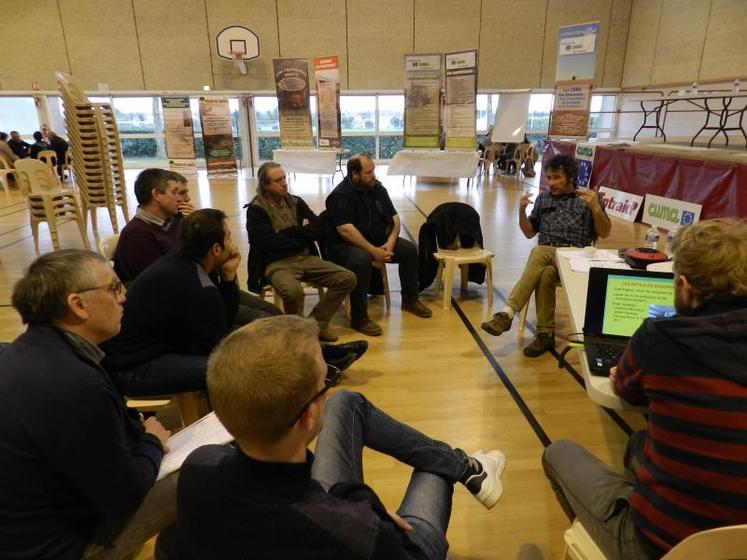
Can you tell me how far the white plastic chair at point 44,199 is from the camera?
522 cm

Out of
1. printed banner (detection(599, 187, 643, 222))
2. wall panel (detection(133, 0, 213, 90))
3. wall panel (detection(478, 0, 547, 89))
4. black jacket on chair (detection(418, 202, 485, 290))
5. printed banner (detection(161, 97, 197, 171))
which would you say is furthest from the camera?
wall panel (detection(478, 0, 547, 89))

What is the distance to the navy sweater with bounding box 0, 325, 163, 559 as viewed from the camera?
1.03 m

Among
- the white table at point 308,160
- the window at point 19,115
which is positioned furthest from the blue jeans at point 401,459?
the window at point 19,115

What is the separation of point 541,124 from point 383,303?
1196 cm

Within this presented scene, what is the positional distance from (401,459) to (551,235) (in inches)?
90.5

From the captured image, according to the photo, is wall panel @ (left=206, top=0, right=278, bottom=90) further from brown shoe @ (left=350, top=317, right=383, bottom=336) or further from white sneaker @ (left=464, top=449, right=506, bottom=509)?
white sneaker @ (left=464, top=449, right=506, bottom=509)

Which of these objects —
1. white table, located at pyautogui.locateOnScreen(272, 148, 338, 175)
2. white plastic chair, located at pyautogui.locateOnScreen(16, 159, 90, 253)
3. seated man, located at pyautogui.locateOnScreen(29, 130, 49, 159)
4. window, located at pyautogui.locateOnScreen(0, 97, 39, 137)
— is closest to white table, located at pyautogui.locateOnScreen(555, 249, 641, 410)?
white plastic chair, located at pyautogui.locateOnScreen(16, 159, 90, 253)

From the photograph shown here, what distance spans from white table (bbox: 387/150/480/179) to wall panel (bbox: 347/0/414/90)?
3440 mm

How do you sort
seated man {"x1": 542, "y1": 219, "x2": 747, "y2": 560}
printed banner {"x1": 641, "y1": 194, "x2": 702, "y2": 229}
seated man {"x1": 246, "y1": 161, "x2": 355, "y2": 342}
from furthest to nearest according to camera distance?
printed banner {"x1": 641, "y1": 194, "x2": 702, "y2": 229}, seated man {"x1": 246, "y1": 161, "x2": 355, "y2": 342}, seated man {"x1": 542, "y1": 219, "x2": 747, "y2": 560}

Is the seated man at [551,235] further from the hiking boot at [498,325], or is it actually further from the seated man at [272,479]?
the seated man at [272,479]

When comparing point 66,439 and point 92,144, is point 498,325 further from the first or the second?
point 92,144

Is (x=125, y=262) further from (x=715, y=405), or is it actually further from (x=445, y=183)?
(x=445, y=183)

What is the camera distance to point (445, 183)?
10508 millimetres

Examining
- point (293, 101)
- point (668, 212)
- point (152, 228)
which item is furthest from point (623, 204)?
point (293, 101)
